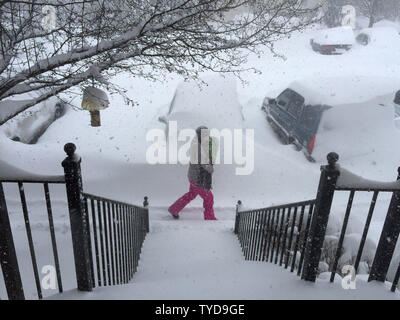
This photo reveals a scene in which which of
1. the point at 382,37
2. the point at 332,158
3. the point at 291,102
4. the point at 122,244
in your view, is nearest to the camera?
the point at 332,158

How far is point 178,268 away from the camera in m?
3.76

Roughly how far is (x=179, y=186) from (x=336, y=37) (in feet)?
55.4

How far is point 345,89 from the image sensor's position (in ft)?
24.9

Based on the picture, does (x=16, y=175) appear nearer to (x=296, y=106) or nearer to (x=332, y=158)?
(x=332, y=158)

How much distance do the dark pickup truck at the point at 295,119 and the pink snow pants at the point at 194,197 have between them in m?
2.91

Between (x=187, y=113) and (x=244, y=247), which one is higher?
(x=187, y=113)

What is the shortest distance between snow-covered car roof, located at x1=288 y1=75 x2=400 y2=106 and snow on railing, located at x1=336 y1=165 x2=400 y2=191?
5.35 m

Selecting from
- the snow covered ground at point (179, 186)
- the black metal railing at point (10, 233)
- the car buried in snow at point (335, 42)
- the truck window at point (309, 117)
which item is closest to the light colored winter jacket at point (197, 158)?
the snow covered ground at point (179, 186)

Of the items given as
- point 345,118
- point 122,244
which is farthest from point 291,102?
point 122,244

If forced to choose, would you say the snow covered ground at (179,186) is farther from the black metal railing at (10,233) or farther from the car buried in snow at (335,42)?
the car buried in snow at (335,42)

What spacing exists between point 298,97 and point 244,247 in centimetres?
475

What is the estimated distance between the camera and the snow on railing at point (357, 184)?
2174 mm

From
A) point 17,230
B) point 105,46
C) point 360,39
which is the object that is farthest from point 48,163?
point 360,39
